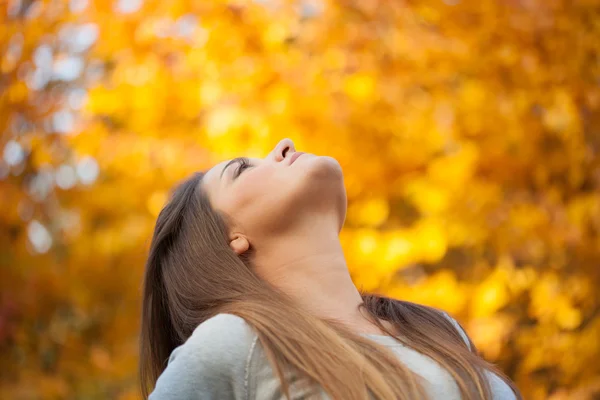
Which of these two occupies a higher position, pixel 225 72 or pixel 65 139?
pixel 225 72

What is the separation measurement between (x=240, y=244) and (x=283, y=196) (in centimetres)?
18

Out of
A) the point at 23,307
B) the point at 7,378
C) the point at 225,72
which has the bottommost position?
the point at 7,378

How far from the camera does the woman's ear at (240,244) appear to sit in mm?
1898

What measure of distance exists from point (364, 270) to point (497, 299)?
72 centimetres

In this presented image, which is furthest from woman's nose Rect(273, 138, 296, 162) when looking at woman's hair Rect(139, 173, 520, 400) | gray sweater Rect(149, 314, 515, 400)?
gray sweater Rect(149, 314, 515, 400)

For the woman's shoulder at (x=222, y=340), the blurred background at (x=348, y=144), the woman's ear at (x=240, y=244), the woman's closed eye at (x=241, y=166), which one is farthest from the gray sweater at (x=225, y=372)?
the blurred background at (x=348, y=144)

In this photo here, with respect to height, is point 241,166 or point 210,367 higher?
point 241,166

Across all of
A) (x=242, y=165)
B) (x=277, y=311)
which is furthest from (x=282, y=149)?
(x=277, y=311)

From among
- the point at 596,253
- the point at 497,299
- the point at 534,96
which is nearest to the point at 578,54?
the point at 534,96

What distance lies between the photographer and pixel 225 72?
3848 millimetres

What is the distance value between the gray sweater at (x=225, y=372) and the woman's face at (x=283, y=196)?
0.37 m

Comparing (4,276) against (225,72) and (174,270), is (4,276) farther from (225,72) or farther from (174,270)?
(174,270)

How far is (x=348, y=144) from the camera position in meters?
3.65

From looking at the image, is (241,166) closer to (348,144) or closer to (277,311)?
(277,311)
